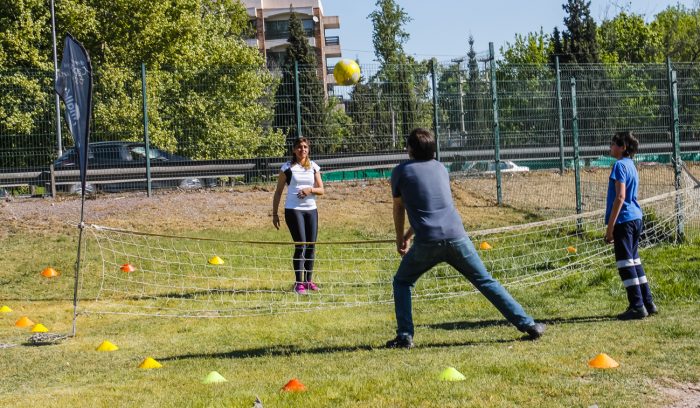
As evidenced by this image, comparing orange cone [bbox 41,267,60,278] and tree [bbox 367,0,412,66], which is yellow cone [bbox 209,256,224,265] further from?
tree [bbox 367,0,412,66]

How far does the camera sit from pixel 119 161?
59.4 feet

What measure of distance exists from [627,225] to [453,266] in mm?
2032

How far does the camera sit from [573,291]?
988 cm

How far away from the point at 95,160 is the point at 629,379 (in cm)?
1443

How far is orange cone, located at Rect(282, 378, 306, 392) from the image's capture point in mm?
5780

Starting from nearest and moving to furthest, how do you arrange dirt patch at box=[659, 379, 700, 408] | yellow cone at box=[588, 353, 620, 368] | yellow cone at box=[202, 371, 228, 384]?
dirt patch at box=[659, 379, 700, 408] → yellow cone at box=[588, 353, 620, 368] → yellow cone at box=[202, 371, 228, 384]

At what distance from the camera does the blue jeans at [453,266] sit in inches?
275

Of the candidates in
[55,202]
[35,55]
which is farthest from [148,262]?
[35,55]

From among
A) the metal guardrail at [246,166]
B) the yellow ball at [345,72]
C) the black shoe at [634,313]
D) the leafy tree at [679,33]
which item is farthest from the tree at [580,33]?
the black shoe at [634,313]

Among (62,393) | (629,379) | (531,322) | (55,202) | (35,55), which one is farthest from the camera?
(35,55)

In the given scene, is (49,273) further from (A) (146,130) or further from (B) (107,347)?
(A) (146,130)

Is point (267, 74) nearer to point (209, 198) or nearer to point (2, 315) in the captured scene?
point (209, 198)

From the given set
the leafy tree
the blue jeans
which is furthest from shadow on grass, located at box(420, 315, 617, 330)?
the leafy tree

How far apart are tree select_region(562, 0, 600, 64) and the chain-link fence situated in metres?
25.0
